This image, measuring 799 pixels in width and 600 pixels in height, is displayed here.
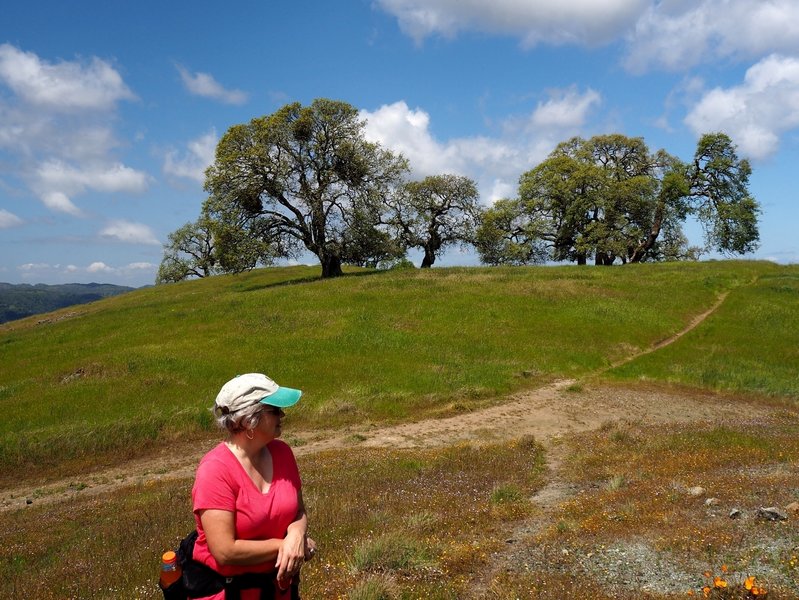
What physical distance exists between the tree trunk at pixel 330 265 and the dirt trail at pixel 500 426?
29.9 m

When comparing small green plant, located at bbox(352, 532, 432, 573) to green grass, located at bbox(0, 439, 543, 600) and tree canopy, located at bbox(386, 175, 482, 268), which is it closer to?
green grass, located at bbox(0, 439, 543, 600)

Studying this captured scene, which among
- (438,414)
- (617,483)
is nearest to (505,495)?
(617,483)

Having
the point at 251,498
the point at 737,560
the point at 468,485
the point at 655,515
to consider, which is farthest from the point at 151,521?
the point at 737,560

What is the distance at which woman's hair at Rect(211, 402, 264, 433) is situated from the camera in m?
4.03

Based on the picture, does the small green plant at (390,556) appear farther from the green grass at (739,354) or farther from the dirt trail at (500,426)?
the green grass at (739,354)

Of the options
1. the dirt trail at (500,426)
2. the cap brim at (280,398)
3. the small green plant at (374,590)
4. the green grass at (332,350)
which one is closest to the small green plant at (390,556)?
the small green plant at (374,590)

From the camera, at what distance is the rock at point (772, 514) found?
7617 mm

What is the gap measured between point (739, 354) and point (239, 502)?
30.3 meters

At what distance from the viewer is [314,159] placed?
4834 centimetres

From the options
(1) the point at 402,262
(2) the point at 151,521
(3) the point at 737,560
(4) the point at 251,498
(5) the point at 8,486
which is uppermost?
(1) the point at 402,262

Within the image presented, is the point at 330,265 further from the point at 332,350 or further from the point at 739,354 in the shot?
the point at 739,354

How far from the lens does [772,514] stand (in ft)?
25.1

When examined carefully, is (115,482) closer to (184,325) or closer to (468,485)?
(468,485)

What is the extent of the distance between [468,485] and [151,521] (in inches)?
248
